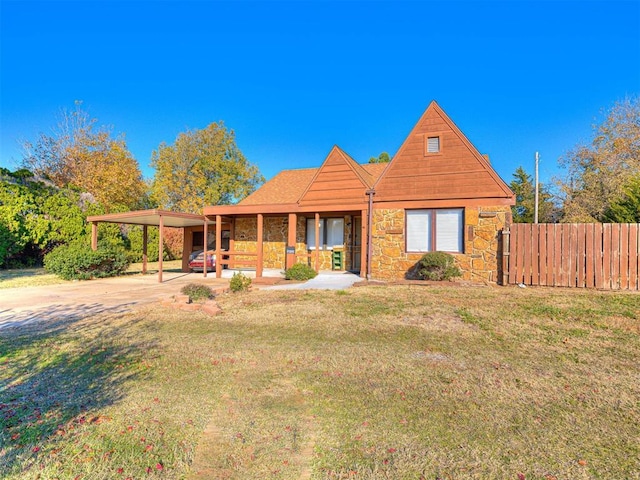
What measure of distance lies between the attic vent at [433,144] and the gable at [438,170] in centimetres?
3

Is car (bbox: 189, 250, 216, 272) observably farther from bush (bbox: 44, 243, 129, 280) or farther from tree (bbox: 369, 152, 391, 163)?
tree (bbox: 369, 152, 391, 163)

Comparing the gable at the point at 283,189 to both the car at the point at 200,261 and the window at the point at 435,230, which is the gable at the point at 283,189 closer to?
the car at the point at 200,261

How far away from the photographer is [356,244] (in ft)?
53.3

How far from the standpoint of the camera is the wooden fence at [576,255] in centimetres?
972

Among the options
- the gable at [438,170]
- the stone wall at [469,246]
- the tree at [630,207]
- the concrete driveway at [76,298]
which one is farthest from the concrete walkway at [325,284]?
the tree at [630,207]

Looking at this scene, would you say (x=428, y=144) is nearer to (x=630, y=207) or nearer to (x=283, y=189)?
(x=630, y=207)

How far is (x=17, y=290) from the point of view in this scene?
10875mm

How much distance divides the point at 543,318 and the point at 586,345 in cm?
156

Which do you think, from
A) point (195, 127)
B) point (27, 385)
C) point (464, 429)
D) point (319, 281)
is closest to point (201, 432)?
point (464, 429)

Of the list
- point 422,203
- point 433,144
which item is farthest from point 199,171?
point 422,203

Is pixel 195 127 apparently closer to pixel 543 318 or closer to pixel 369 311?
pixel 369 311

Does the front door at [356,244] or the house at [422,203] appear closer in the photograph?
the house at [422,203]

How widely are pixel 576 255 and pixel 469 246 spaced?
2917mm

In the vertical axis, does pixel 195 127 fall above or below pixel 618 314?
above
